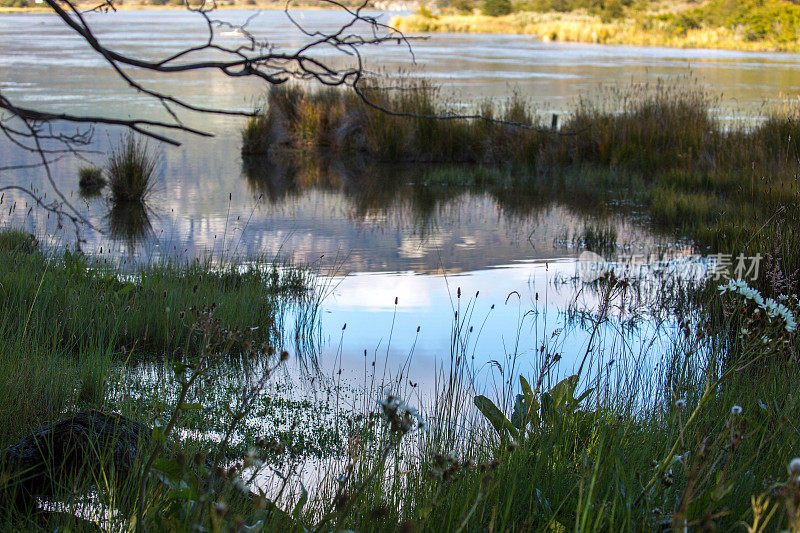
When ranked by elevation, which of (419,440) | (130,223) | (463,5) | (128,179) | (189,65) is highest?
(463,5)

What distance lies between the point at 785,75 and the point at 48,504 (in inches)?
971

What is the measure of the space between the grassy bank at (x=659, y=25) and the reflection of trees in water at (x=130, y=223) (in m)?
25.8

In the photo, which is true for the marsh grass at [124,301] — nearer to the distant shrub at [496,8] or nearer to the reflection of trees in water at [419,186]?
the reflection of trees in water at [419,186]

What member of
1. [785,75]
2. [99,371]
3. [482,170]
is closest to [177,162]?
[482,170]

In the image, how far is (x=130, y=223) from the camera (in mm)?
7371

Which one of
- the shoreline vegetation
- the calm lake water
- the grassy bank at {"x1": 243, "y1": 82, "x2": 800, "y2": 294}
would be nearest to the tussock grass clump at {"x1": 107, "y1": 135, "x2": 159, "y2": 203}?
the calm lake water

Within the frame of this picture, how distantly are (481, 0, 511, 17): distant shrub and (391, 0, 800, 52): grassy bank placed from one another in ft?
2.09

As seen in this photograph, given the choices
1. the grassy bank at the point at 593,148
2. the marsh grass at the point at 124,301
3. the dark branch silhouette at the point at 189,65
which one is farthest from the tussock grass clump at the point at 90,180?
the dark branch silhouette at the point at 189,65

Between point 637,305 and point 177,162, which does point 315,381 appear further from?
point 177,162

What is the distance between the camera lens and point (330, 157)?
1174 centimetres

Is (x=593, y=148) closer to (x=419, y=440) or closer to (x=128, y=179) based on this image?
(x=128, y=179)

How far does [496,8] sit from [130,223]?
64866mm
